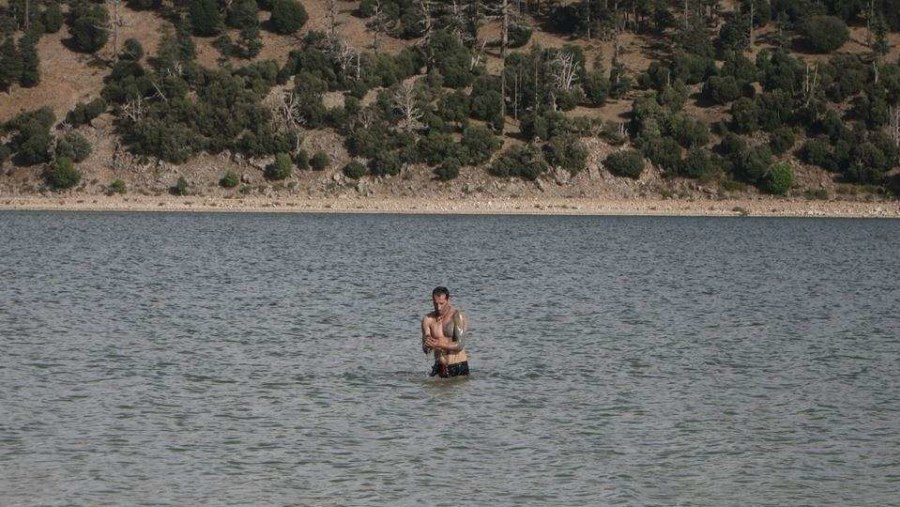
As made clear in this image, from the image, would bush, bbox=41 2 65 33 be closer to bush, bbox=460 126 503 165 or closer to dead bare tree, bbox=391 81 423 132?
dead bare tree, bbox=391 81 423 132

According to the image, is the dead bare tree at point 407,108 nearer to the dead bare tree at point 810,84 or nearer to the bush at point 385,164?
the bush at point 385,164

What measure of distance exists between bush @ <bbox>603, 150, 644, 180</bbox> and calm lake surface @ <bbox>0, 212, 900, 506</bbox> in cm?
3809

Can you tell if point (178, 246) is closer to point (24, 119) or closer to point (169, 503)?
point (24, 119)

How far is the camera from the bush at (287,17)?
108625mm

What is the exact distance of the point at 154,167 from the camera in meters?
88.4

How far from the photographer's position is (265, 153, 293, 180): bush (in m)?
88.0

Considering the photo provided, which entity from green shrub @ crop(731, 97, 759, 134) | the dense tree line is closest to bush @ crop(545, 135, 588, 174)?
the dense tree line

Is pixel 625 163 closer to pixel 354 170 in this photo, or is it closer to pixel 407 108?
pixel 407 108

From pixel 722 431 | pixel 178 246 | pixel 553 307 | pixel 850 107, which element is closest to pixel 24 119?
pixel 178 246

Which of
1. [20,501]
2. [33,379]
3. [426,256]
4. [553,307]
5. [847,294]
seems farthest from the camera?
[426,256]

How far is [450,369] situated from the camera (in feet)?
76.3

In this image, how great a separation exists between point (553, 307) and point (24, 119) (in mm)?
63183

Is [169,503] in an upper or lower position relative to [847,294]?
upper

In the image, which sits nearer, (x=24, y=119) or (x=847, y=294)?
(x=847, y=294)
